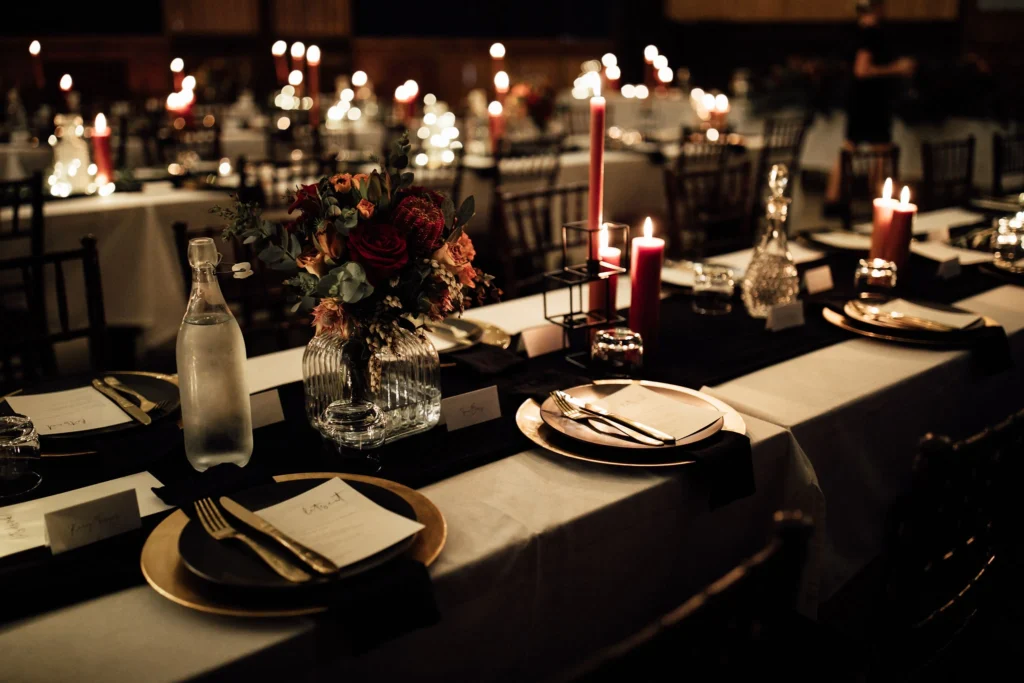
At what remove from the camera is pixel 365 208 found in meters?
1.21

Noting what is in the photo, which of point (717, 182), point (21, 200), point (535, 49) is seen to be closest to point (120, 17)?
point (535, 49)

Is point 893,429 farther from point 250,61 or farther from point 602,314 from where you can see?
point 250,61

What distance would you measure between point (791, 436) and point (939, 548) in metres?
0.33

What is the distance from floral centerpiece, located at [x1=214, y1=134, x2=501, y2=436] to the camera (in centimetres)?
121

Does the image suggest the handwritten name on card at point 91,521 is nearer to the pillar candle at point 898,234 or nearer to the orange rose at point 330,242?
the orange rose at point 330,242

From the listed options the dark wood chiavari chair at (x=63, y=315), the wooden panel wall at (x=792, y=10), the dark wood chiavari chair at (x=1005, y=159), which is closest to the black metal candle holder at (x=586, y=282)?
the dark wood chiavari chair at (x=63, y=315)

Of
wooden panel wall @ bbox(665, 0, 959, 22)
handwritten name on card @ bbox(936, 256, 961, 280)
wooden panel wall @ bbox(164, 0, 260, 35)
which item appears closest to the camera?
handwritten name on card @ bbox(936, 256, 961, 280)

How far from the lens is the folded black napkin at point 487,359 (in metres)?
1.62

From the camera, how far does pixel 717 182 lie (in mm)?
3299

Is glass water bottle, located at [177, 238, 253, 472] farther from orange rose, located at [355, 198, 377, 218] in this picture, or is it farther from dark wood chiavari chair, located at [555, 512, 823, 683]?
dark wood chiavari chair, located at [555, 512, 823, 683]

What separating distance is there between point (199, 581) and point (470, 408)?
541 mm

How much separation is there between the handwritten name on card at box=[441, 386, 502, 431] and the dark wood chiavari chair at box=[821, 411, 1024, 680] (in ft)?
2.03

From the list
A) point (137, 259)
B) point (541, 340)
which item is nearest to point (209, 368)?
point (541, 340)

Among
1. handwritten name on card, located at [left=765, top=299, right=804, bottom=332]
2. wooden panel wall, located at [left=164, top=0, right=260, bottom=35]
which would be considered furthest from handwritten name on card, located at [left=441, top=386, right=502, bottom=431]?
wooden panel wall, located at [left=164, top=0, right=260, bottom=35]
